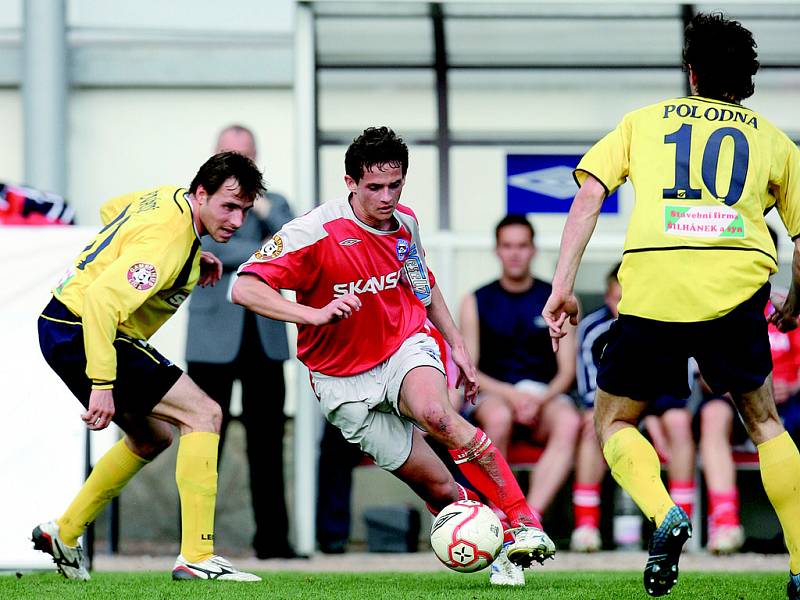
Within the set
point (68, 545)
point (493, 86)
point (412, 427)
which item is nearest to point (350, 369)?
point (412, 427)

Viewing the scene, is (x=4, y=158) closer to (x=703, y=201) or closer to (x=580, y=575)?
(x=580, y=575)

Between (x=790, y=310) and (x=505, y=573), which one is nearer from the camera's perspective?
(x=790, y=310)

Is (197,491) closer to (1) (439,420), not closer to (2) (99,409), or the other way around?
(2) (99,409)

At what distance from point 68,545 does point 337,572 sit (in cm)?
150

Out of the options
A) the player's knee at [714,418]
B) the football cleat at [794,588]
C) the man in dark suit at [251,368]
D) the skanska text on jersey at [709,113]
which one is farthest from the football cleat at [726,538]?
the skanska text on jersey at [709,113]

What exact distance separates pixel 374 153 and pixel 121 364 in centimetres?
140

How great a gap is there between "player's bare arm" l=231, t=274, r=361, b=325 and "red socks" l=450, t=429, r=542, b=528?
0.74m

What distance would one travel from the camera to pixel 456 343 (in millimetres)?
6234

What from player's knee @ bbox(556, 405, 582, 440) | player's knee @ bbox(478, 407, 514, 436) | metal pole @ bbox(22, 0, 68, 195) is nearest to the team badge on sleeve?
player's knee @ bbox(478, 407, 514, 436)

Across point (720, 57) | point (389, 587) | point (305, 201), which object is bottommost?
point (389, 587)

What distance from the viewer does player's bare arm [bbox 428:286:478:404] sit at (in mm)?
6098

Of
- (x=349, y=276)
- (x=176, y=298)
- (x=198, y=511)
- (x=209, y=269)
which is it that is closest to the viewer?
(x=349, y=276)

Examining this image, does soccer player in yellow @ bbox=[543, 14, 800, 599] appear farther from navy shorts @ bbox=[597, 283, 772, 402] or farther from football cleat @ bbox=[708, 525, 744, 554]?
football cleat @ bbox=[708, 525, 744, 554]

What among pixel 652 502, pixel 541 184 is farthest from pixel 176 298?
pixel 541 184
